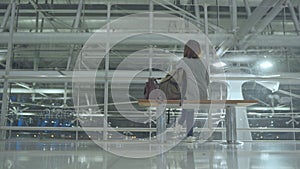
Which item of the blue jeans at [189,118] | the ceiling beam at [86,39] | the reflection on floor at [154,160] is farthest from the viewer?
the ceiling beam at [86,39]

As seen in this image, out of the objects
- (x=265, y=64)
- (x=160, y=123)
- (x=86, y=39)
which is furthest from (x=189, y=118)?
(x=265, y=64)

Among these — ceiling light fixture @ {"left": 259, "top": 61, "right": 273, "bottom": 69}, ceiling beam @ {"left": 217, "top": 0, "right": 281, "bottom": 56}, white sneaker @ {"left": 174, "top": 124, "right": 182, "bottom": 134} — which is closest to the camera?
white sneaker @ {"left": 174, "top": 124, "right": 182, "bottom": 134}

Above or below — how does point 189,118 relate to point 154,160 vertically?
above

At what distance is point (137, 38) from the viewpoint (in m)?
3.77

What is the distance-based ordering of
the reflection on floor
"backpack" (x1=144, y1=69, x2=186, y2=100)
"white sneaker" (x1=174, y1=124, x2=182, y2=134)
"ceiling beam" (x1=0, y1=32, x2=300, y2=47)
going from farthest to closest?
"ceiling beam" (x1=0, y1=32, x2=300, y2=47)
"white sneaker" (x1=174, y1=124, x2=182, y2=134)
"backpack" (x1=144, y1=69, x2=186, y2=100)
the reflection on floor

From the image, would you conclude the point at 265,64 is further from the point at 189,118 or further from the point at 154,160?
the point at 154,160

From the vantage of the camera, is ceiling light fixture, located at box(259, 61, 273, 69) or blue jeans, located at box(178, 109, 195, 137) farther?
ceiling light fixture, located at box(259, 61, 273, 69)

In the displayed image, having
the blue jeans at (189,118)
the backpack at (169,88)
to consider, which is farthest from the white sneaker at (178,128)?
the backpack at (169,88)

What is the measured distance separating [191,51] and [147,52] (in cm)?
201

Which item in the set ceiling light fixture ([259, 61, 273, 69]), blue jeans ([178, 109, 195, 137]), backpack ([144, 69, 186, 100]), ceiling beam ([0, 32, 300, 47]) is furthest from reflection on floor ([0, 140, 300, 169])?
ceiling light fixture ([259, 61, 273, 69])

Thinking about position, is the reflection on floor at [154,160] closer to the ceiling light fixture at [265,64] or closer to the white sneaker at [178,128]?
the white sneaker at [178,128]

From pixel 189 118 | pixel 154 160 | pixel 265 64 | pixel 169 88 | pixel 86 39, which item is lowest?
pixel 154 160

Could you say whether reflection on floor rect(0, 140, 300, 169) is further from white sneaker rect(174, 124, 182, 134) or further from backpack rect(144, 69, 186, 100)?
backpack rect(144, 69, 186, 100)

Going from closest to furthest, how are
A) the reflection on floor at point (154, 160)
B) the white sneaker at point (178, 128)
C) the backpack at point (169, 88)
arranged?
the reflection on floor at point (154, 160)
the backpack at point (169, 88)
the white sneaker at point (178, 128)
